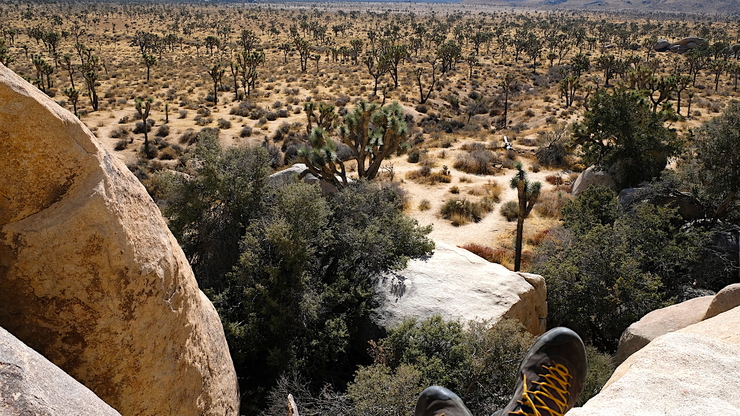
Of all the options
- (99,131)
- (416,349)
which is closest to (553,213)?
(416,349)

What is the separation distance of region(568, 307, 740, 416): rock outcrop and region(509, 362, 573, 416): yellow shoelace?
100 centimetres

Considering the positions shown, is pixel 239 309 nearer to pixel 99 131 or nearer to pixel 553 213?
pixel 553 213

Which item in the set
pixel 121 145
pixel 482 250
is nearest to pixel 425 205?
pixel 482 250

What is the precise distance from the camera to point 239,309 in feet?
27.9

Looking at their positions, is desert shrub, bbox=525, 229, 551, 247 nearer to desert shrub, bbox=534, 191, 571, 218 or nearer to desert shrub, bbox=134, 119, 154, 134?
A: desert shrub, bbox=534, 191, 571, 218

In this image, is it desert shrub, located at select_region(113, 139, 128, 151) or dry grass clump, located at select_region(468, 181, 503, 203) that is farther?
desert shrub, located at select_region(113, 139, 128, 151)

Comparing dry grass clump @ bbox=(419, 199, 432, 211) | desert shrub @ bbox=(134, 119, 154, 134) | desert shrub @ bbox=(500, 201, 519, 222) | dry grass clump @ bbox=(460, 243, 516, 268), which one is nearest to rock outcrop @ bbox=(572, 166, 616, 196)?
desert shrub @ bbox=(500, 201, 519, 222)

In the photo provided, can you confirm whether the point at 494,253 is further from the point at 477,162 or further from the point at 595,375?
the point at 477,162

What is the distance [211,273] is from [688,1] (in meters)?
250

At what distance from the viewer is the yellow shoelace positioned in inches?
138

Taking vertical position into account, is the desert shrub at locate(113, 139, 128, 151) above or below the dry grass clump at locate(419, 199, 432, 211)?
above

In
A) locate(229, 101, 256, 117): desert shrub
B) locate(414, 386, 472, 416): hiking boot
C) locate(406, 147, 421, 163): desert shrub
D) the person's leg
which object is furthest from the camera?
locate(229, 101, 256, 117): desert shrub

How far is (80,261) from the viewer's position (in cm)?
285

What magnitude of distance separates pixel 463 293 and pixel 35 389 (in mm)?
7913
